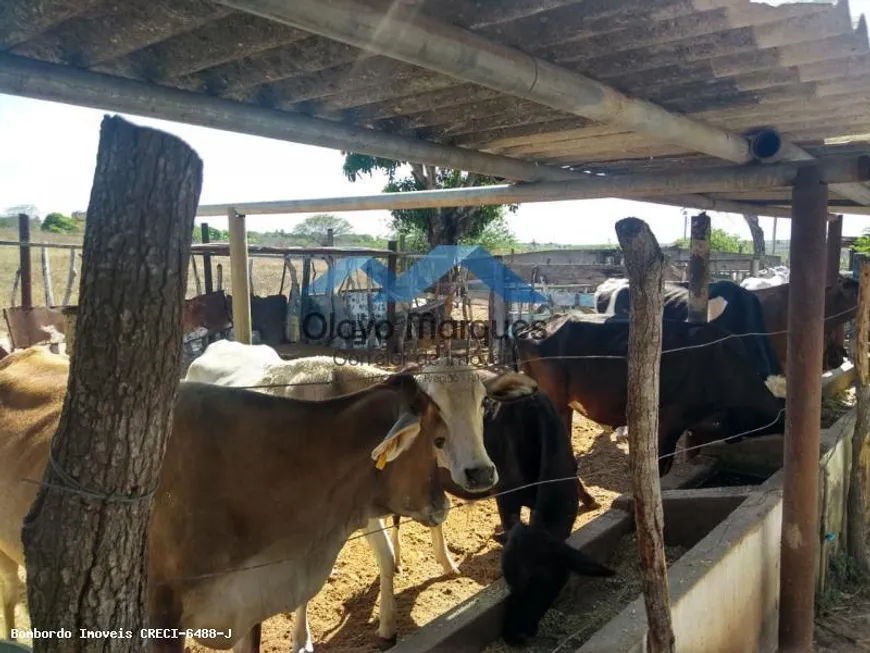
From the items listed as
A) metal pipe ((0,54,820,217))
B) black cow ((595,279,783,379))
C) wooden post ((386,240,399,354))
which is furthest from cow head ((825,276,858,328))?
wooden post ((386,240,399,354))

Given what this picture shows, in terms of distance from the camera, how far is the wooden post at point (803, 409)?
3.25 meters

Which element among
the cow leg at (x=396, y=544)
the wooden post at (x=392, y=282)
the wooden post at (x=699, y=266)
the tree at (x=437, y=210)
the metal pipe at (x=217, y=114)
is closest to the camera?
the metal pipe at (x=217, y=114)

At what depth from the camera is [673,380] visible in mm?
6160

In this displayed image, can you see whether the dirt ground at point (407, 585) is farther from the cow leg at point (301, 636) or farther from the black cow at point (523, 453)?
the black cow at point (523, 453)

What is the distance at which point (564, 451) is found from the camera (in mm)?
4441

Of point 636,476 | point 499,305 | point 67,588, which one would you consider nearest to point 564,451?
point 636,476

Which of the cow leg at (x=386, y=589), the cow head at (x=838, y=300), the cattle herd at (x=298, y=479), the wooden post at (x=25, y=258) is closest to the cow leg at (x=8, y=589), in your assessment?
the cattle herd at (x=298, y=479)

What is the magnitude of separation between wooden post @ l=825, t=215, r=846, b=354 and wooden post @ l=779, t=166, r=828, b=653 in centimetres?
285

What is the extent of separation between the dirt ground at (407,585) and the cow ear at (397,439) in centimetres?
156

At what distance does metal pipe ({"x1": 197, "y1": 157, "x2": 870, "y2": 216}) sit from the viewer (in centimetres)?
315

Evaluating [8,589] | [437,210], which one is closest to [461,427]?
[8,589]

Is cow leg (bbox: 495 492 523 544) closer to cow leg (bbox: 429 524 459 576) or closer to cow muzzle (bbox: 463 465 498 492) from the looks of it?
cow leg (bbox: 429 524 459 576)

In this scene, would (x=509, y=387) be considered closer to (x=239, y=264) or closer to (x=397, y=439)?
(x=397, y=439)

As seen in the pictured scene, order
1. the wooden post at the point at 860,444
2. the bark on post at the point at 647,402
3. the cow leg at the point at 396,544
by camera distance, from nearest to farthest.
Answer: the bark on post at the point at 647,402 → the cow leg at the point at 396,544 → the wooden post at the point at 860,444
